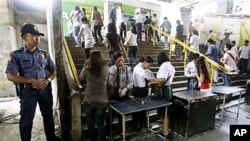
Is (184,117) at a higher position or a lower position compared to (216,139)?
higher

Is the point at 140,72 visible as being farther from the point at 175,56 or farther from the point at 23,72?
the point at 175,56

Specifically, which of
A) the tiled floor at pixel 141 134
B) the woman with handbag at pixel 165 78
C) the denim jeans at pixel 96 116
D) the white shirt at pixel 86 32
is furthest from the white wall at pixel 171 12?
the denim jeans at pixel 96 116

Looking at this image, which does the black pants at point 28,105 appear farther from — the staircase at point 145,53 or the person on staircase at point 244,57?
the person on staircase at point 244,57

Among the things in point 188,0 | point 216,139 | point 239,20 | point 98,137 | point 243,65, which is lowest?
point 216,139

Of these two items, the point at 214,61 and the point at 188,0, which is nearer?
the point at 214,61

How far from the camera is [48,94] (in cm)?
328

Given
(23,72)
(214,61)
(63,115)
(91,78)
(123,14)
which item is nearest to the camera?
(23,72)

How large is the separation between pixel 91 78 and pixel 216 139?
3094mm

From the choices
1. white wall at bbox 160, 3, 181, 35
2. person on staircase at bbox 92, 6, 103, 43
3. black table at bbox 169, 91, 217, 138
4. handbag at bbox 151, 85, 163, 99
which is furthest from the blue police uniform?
white wall at bbox 160, 3, 181, 35

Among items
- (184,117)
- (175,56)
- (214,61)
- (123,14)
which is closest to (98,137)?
(184,117)

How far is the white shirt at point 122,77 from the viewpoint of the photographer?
4086 millimetres

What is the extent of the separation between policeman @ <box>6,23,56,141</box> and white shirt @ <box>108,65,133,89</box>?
4.16ft

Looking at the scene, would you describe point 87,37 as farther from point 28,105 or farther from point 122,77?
point 28,105

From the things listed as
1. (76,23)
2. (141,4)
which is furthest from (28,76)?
(141,4)
